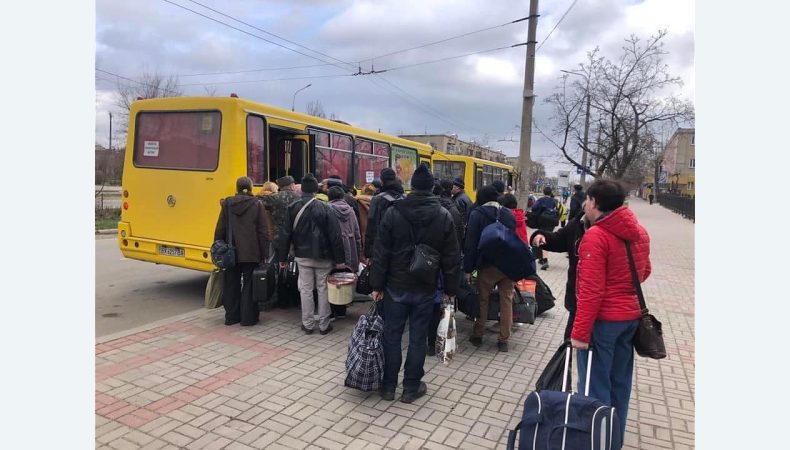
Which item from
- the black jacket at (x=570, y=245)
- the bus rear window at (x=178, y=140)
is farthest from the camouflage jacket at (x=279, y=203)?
the black jacket at (x=570, y=245)

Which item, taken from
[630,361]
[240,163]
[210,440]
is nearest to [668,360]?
[630,361]

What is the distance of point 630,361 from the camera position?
3.44 metres

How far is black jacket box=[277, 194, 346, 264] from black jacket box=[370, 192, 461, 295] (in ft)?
5.31

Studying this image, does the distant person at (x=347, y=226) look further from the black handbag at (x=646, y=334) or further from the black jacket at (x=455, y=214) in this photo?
the black handbag at (x=646, y=334)

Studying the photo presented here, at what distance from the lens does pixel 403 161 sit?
494 inches

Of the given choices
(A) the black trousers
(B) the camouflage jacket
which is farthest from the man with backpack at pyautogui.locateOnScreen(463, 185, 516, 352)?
(A) the black trousers

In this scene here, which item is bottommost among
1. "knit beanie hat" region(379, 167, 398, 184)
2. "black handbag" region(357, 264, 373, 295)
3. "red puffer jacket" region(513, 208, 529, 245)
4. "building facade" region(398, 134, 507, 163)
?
"black handbag" region(357, 264, 373, 295)

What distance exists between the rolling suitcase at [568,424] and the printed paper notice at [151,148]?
7.06 m

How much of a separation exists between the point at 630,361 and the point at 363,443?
1.91 meters

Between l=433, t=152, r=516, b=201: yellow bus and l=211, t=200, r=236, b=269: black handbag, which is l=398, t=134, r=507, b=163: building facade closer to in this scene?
l=433, t=152, r=516, b=201: yellow bus

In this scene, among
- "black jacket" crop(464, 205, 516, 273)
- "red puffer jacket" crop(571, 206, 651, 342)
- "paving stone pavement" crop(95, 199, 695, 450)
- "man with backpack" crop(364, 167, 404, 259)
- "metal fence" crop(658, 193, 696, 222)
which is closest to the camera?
"red puffer jacket" crop(571, 206, 651, 342)

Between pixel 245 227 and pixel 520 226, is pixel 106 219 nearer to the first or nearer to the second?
pixel 245 227

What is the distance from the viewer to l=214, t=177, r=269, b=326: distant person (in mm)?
6117

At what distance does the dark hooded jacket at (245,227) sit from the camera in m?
6.11
